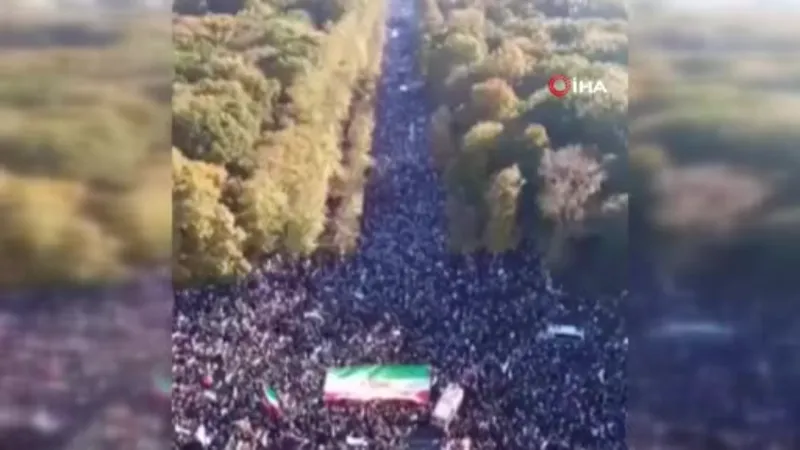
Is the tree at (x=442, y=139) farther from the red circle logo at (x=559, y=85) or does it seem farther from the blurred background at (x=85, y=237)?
the blurred background at (x=85, y=237)

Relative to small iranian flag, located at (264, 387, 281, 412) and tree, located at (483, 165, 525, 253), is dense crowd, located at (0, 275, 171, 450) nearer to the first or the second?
small iranian flag, located at (264, 387, 281, 412)

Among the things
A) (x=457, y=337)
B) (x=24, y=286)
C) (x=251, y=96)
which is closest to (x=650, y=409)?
(x=457, y=337)

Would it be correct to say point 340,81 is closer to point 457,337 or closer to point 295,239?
point 295,239

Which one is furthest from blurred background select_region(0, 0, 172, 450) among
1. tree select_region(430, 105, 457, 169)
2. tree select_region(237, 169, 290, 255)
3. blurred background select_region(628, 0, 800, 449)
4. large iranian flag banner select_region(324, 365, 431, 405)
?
blurred background select_region(628, 0, 800, 449)

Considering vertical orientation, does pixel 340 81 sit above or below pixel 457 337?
above

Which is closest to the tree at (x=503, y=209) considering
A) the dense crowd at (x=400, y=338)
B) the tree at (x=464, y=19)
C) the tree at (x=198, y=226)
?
the dense crowd at (x=400, y=338)

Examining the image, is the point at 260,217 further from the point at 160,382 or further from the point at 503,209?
the point at 503,209
